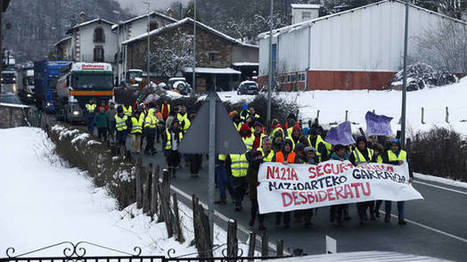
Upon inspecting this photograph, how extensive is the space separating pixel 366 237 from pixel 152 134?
1358 cm

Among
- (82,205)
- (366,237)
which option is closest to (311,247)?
(366,237)

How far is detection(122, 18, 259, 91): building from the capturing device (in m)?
80.0

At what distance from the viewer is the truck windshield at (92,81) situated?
39.5 metres

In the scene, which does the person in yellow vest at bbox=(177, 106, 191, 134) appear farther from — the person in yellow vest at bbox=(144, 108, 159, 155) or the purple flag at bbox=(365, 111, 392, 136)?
the purple flag at bbox=(365, 111, 392, 136)

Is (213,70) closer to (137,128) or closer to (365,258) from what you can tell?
(137,128)

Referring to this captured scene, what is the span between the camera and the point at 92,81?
3969 cm

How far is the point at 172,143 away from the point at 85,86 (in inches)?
787

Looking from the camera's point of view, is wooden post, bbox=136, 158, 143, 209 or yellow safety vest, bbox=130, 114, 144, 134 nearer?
wooden post, bbox=136, 158, 143, 209

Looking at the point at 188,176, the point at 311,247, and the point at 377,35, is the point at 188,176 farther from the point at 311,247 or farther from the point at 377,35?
the point at 377,35

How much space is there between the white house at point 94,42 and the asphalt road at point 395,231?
8305cm

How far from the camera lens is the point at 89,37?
9775 cm

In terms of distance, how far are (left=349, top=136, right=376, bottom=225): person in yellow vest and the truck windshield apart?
26779 mm

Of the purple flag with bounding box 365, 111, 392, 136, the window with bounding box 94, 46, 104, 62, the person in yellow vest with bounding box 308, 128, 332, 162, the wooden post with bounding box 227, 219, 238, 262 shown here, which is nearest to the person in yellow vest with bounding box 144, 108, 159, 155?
the person in yellow vest with bounding box 308, 128, 332, 162

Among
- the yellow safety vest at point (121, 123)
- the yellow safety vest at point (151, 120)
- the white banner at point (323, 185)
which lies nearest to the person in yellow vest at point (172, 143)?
the yellow safety vest at point (151, 120)
